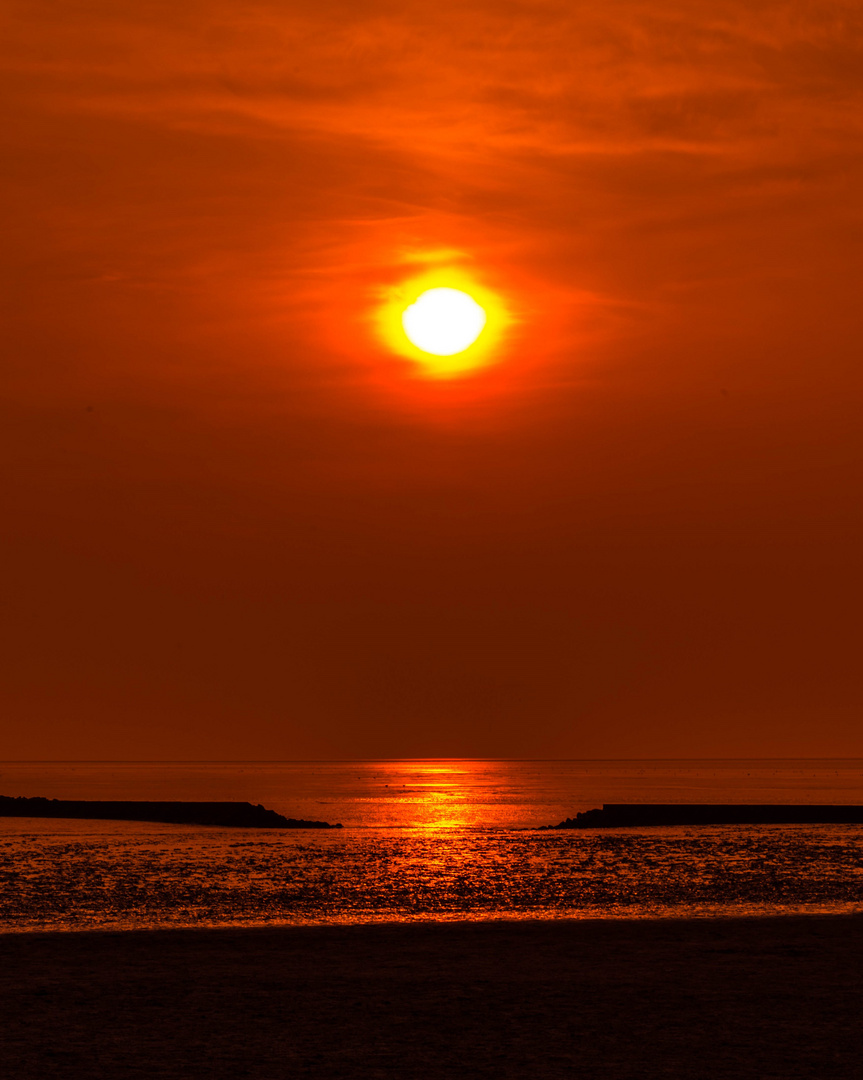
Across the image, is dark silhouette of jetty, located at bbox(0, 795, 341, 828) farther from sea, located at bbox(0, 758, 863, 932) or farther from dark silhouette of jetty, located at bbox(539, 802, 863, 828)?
dark silhouette of jetty, located at bbox(539, 802, 863, 828)

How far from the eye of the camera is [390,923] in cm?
2714

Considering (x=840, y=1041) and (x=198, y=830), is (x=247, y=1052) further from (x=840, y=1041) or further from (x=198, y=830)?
(x=198, y=830)

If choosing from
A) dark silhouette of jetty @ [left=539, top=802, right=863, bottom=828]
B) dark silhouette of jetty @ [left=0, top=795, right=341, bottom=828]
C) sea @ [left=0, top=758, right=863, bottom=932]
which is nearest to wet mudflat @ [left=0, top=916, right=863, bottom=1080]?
sea @ [left=0, top=758, right=863, bottom=932]

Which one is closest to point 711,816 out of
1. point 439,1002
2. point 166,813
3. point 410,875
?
point 166,813

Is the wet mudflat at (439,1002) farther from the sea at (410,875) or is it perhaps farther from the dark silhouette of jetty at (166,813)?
the dark silhouette of jetty at (166,813)

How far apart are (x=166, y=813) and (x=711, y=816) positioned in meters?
38.3

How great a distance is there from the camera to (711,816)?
8294 centimetres

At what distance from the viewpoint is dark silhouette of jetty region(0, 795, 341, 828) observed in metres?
80.5

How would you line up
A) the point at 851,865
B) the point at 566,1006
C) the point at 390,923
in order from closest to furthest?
the point at 566,1006 < the point at 390,923 < the point at 851,865

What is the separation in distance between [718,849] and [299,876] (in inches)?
848

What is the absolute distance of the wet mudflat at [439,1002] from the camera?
13781mm

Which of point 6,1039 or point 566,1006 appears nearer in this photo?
point 6,1039

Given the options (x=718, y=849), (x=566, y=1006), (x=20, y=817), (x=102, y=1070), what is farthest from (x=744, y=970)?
(x=20, y=817)

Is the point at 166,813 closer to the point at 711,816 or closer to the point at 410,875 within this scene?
the point at 711,816
